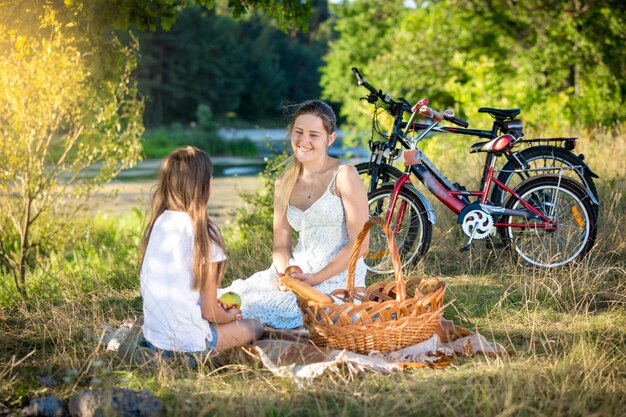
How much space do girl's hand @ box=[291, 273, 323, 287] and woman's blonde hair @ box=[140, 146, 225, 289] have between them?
0.71m

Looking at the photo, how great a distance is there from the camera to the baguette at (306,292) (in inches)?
146

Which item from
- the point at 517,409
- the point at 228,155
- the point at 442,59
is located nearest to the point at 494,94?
the point at 442,59

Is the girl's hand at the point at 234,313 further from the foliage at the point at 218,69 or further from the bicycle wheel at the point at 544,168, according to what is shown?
the foliage at the point at 218,69

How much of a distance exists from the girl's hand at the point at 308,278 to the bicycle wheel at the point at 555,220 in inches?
78.0

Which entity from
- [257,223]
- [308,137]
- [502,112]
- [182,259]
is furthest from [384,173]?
[182,259]

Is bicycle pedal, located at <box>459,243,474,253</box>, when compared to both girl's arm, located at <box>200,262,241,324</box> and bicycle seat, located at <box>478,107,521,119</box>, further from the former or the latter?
girl's arm, located at <box>200,262,241,324</box>

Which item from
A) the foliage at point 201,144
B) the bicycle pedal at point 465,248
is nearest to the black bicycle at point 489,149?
the bicycle pedal at point 465,248

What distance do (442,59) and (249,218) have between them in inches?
374

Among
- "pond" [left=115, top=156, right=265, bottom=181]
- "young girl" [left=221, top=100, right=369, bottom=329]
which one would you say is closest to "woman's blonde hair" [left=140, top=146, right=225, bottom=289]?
"young girl" [left=221, top=100, right=369, bottom=329]

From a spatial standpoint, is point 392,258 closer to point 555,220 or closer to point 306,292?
point 306,292

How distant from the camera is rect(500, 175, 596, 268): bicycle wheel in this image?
18.7 feet

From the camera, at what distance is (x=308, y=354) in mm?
3641

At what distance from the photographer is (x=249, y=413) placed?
301cm

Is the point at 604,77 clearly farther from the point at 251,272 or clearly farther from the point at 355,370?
the point at 355,370
